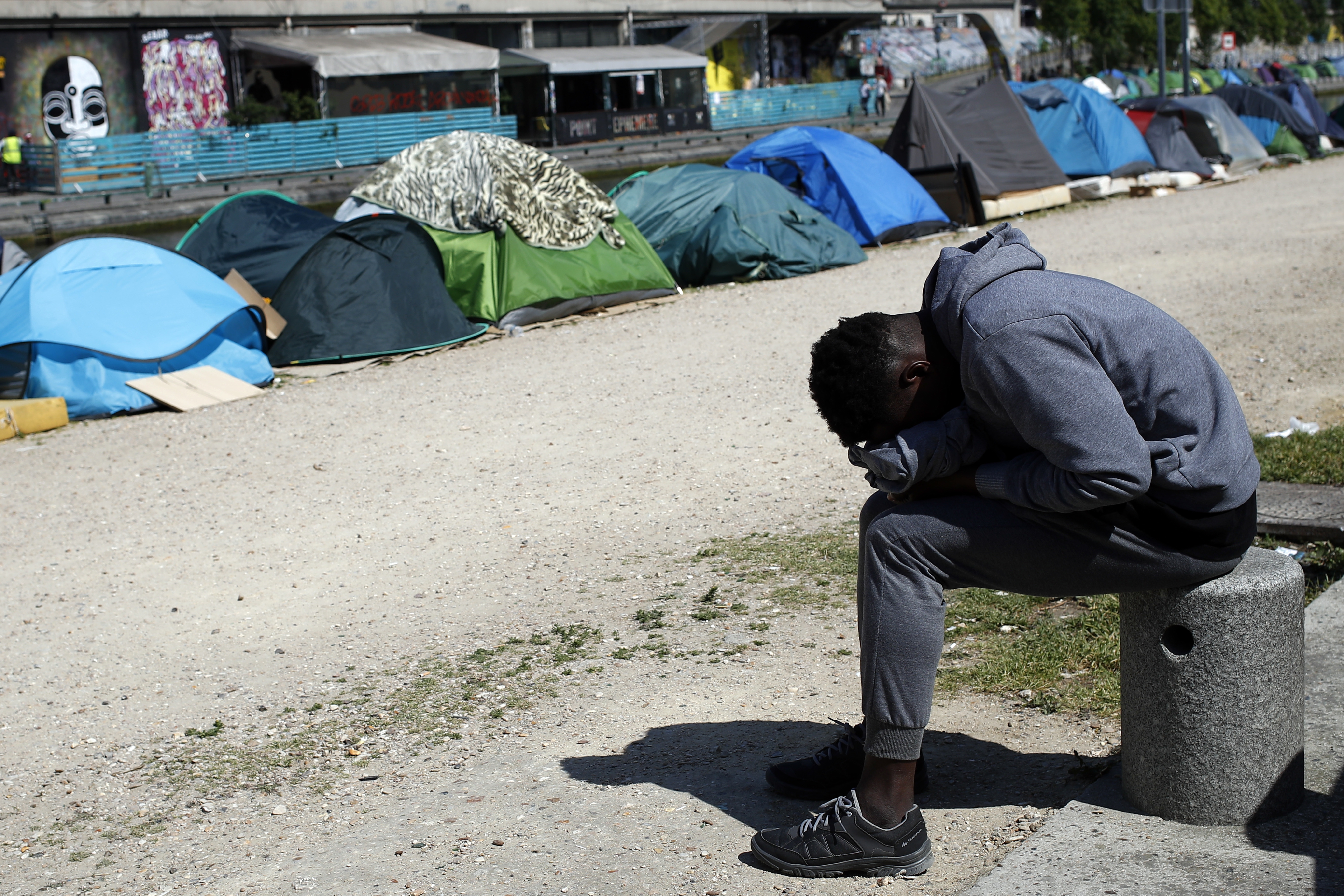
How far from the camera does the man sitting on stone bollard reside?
2365 mm

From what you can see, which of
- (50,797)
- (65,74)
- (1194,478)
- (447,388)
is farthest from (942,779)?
(65,74)

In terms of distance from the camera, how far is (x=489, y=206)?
37.8 ft

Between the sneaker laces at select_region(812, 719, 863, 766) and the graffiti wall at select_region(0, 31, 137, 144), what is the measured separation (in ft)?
106

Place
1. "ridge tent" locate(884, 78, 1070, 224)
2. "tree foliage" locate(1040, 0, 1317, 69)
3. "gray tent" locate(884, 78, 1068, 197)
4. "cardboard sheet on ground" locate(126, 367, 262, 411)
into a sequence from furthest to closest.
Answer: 1. "tree foliage" locate(1040, 0, 1317, 69)
2. "gray tent" locate(884, 78, 1068, 197)
3. "ridge tent" locate(884, 78, 1070, 224)
4. "cardboard sheet on ground" locate(126, 367, 262, 411)

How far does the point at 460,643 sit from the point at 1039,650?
200 centimetres

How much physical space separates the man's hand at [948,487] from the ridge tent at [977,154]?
14.9m

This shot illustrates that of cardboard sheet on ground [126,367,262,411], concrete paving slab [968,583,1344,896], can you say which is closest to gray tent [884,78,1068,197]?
cardboard sheet on ground [126,367,262,411]

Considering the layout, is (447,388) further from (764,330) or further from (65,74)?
(65,74)

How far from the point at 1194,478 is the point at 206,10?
36499 millimetres

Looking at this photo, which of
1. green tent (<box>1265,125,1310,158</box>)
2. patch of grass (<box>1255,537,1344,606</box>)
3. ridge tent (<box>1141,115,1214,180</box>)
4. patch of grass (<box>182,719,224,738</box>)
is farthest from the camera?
green tent (<box>1265,125,1310,158</box>)

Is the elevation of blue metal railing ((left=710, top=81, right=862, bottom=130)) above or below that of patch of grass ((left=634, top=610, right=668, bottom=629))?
above

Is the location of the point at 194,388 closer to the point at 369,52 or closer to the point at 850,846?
the point at 850,846

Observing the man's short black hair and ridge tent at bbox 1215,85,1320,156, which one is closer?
the man's short black hair

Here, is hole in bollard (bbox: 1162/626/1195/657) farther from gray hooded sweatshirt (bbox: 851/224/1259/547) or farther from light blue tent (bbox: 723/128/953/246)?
light blue tent (bbox: 723/128/953/246)
